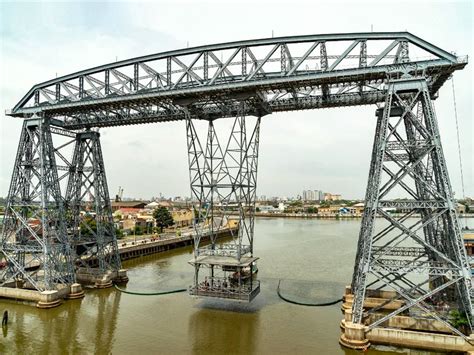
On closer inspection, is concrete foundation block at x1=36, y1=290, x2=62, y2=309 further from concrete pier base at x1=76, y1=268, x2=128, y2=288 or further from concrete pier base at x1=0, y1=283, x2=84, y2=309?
concrete pier base at x1=76, y1=268, x2=128, y2=288

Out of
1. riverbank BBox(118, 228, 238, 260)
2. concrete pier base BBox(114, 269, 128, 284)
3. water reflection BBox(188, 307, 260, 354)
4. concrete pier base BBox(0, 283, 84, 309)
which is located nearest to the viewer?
water reflection BBox(188, 307, 260, 354)

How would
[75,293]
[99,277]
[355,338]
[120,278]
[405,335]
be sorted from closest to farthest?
[405,335]
[355,338]
[75,293]
[99,277]
[120,278]

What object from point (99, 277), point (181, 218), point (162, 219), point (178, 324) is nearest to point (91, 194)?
point (99, 277)

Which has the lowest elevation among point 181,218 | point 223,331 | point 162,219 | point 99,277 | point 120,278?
point 223,331

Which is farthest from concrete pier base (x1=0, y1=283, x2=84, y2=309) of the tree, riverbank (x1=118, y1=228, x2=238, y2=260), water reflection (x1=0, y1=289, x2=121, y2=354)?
the tree

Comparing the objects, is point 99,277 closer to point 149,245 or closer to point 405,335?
point 149,245

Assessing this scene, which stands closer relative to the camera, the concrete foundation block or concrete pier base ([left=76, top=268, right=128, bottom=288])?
the concrete foundation block

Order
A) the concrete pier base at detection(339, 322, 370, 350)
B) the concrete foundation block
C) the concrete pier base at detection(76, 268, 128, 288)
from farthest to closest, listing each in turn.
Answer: the concrete pier base at detection(76, 268, 128, 288), the concrete foundation block, the concrete pier base at detection(339, 322, 370, 350)

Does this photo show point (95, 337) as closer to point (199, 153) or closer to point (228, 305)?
point (228, 305)

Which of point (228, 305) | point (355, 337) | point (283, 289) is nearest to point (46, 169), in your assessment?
point (228, 305)
